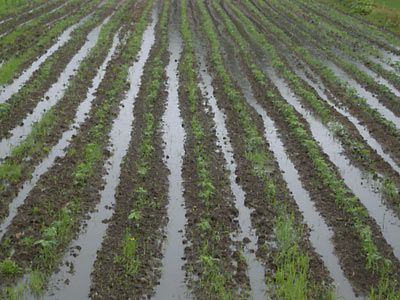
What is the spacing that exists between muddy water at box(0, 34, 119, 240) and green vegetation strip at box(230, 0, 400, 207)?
8.96 metres

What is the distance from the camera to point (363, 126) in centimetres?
1980

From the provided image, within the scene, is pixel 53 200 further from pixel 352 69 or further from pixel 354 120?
pixel 352 69

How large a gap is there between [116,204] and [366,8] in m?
35.6

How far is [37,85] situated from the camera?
2141 centimetres

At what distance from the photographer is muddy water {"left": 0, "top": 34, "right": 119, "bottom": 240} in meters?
13.0

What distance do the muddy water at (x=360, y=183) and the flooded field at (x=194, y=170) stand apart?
55 millimetres

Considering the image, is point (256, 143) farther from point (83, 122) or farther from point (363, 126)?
point (83, 122)

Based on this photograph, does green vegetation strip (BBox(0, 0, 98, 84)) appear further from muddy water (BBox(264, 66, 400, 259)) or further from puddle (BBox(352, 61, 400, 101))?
puddle (BBox(352, 61, 400, 101))

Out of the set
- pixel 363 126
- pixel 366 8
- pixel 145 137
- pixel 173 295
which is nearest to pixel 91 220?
pixel 173 295

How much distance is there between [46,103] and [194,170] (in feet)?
25.3

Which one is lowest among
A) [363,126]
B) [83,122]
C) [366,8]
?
[366,8]

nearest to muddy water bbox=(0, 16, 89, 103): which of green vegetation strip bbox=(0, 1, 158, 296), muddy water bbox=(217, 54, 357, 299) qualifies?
green vegetation strip bbox=(0, 1, 158, 296)

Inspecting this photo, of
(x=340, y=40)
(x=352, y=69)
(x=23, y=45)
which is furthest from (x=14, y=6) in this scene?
(x=352, y=69)

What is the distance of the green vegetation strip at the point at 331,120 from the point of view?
1556 cm
